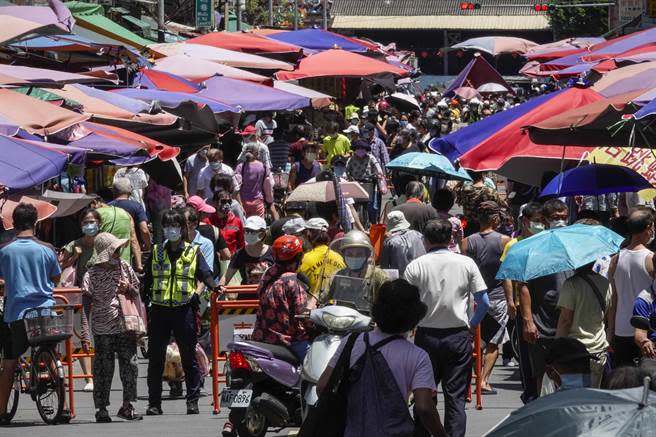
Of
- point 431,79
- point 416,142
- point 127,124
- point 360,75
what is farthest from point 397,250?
point 431,79

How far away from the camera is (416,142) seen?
25141 millimetres

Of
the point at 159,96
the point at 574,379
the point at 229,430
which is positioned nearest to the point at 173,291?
the point at 229,430

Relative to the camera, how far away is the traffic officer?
1194 cm

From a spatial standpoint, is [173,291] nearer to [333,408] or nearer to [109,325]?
[109,325]

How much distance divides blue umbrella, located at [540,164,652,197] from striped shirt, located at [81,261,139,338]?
388cm

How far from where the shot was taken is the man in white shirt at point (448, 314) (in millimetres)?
9484

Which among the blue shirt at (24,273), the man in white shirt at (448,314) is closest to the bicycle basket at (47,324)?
A: the blue shirt at (24,273)

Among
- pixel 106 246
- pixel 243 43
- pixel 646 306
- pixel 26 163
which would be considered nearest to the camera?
pixel 646 306

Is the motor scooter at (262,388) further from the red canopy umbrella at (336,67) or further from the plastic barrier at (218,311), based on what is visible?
the red canopy umbrella at (336,67)

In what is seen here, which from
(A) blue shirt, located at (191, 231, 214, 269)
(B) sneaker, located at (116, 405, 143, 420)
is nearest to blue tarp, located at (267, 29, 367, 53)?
(A) blue shirt, located at (191, 231, 214, 269)

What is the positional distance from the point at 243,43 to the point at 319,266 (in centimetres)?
2076

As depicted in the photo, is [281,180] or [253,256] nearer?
[253,256]

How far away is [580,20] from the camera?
75438mm

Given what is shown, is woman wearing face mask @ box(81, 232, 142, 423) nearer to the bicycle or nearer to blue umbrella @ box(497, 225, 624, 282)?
the bicycle
